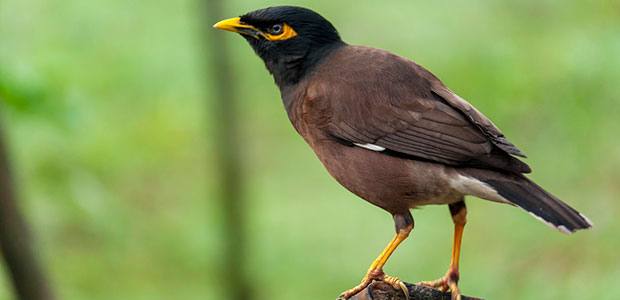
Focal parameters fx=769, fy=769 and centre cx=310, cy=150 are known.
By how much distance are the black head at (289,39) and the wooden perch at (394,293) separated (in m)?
1.29

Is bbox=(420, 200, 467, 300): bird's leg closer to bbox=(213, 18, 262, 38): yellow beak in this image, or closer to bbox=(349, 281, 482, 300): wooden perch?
bbox=(349, 281, 482, 300): wooden perch

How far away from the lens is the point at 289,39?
4.33 m

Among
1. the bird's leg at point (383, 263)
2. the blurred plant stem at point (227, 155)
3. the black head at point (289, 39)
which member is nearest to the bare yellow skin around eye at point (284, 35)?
the black head at point (289, 39)

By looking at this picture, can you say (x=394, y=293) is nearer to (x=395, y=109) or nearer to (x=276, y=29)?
(x=395, y=109)

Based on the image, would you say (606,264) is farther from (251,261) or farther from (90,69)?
(90,69)

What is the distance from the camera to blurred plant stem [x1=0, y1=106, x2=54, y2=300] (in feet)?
12.9

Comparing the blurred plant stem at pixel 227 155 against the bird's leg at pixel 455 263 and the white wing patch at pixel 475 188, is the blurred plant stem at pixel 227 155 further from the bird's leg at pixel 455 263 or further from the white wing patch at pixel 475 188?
the white wing patch at pixel 475 188

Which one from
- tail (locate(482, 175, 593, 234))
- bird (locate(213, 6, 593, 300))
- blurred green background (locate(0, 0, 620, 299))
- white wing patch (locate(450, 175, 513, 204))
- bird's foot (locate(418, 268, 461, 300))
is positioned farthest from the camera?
blurred green background (locate(0, 0, 620, 299))

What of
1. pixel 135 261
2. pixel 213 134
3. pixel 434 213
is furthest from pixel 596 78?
pixel 135 261

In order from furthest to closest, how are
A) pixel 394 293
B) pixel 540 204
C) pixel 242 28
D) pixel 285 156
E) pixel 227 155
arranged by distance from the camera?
pixel 285 156
pixel 227 155
pixel 242 28
pixel 394 293
pixel 540 204

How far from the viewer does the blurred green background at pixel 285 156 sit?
24.0 feet

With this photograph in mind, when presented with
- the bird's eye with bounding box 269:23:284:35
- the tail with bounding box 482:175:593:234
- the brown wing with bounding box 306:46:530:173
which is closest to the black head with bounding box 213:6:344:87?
the bird's eye with bounding box 269:23:284:35

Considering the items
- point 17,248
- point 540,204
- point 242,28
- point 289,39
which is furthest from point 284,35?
point 17,248

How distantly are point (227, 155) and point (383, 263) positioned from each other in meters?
3.19
